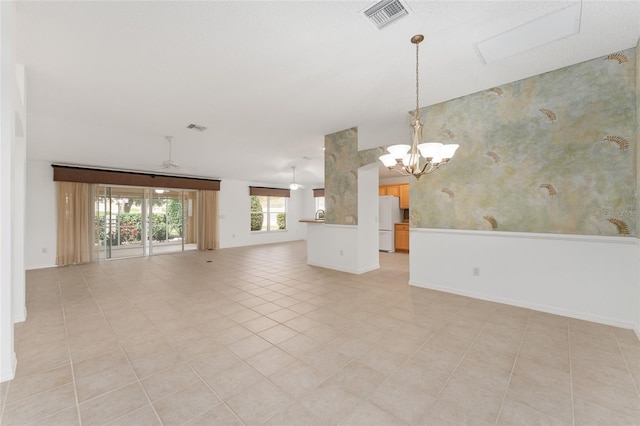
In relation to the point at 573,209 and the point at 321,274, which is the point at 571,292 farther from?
the point at 321,274

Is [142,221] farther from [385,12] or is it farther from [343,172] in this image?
[385,12]

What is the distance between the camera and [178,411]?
5.25ft

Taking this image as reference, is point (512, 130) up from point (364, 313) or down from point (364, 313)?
up

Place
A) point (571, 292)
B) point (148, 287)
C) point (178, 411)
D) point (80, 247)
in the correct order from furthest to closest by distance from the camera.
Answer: point (80, 247) → point (148, 287) → point (571, 292) → point (178, 411)

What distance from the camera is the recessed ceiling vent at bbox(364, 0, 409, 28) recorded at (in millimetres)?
2016

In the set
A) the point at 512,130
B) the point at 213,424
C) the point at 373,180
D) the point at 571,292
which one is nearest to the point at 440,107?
the point at 512,130

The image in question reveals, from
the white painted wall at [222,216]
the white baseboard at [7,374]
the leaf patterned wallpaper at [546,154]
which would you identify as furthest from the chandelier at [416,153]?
the white painted wall at [222,216]

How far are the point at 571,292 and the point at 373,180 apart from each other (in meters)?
3.39

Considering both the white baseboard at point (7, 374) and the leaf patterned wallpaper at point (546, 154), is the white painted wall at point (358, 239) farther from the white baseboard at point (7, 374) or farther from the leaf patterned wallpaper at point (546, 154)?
the white baseboard at point (7, 374)

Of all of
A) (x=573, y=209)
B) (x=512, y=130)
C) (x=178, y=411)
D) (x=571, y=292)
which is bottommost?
(x=178, y=411)

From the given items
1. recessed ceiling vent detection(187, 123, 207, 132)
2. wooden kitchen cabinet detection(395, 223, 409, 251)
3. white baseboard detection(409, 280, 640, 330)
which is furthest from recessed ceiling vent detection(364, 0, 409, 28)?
wooden kitchen cabinet detection(395, 223, 409, 251)

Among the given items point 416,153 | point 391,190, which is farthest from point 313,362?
point 391,190

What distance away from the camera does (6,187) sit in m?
1.85

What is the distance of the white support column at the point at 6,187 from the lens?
1738 mm
